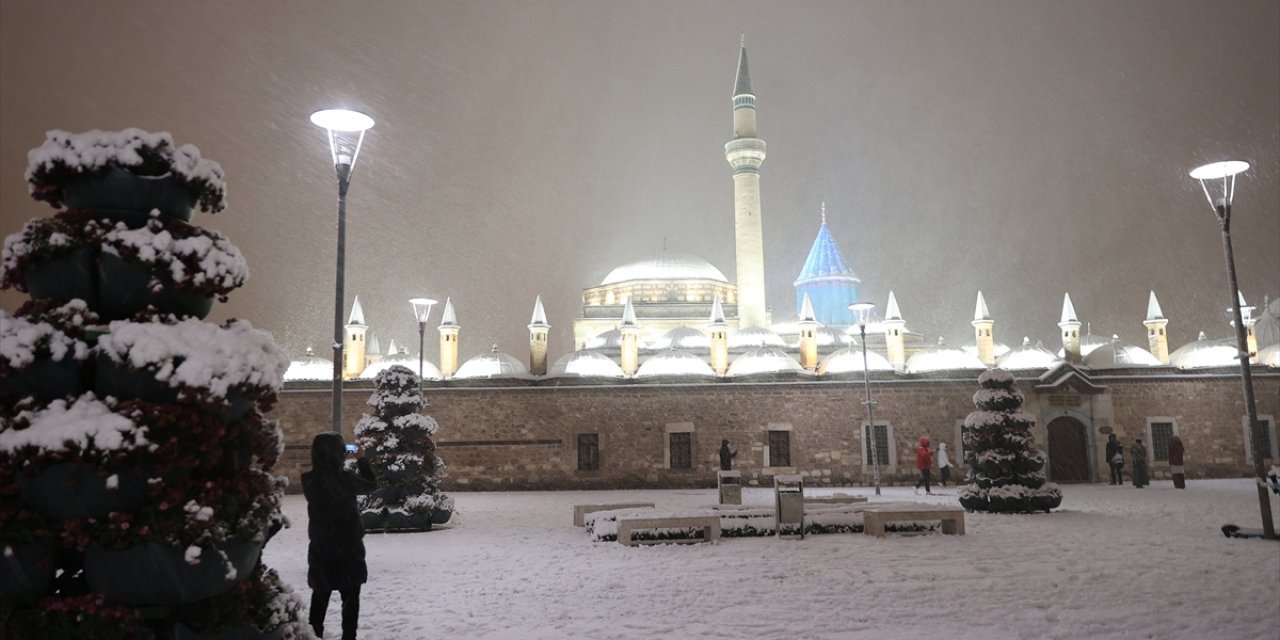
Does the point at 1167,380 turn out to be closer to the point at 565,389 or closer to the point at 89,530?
the point at 565,389

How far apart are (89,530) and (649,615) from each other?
3.78 metres

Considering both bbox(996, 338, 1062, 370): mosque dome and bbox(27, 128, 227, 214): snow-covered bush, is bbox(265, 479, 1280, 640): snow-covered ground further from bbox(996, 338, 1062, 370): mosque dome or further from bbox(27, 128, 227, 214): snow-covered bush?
bbox(996, 338, 1062, 370): mosque dome

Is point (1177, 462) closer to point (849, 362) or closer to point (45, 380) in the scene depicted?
point (849, 362)

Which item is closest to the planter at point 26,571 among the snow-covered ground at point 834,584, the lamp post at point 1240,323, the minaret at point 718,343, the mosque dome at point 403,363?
the snow-covered ground at point 834,584

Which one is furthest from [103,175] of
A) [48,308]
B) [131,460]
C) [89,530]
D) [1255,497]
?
[1255,497]

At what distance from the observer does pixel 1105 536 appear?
412 inches

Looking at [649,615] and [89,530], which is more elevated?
[89,530]

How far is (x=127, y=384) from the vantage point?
357 cm

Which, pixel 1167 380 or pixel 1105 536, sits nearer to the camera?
pixel 1105 536

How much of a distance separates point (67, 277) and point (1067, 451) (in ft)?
80.6

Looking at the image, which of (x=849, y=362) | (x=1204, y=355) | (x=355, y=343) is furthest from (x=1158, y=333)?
(x=355, y=343)

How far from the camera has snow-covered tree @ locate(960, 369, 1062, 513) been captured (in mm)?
13602

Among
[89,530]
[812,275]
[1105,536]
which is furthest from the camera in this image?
[812,275]

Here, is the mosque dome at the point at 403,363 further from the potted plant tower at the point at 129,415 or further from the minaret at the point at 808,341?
the potted plant tower at the point at 129,415
